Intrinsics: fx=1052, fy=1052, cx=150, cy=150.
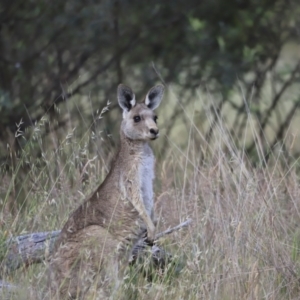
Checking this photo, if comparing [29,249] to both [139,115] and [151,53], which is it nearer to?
[139,115]

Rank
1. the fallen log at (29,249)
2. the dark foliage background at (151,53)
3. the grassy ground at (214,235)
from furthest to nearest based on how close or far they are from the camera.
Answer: the dark foliage background at (151,53), the fallen log at (29,249), the grassy ground at (214,235)

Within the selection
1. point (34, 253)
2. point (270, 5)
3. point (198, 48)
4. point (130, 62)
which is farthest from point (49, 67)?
point (34, 253)

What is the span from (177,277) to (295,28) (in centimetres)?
601

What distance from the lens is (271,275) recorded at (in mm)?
5852

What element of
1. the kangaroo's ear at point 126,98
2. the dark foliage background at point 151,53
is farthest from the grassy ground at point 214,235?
the dark foliage background at point 151,53

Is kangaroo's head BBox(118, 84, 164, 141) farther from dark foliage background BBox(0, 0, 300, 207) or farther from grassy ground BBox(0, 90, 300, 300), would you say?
dark foliage background BBox(0, 0, 300, 207)

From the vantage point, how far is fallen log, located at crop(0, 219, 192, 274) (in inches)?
224

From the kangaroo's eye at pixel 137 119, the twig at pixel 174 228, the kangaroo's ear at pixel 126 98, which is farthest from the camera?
the kangaroo's ear at pixel 126 98

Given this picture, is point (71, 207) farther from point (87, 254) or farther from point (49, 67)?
point (49, 67)

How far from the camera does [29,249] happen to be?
6020 millimetres

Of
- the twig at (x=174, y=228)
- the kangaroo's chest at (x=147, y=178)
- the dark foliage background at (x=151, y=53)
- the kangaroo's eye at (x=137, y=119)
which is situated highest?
the dark foliage background at (x=151, y=53)

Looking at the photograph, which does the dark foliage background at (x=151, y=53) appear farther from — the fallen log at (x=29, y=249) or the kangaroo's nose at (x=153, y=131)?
the fallen log at (x=29, y=249)

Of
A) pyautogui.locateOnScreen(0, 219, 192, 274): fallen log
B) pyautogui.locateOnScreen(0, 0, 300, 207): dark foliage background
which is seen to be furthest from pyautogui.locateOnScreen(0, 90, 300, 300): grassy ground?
pyautogui.locateOnScreen(0, 0, 300, 207): dark foliage background

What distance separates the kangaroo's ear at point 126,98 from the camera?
22.3ft
